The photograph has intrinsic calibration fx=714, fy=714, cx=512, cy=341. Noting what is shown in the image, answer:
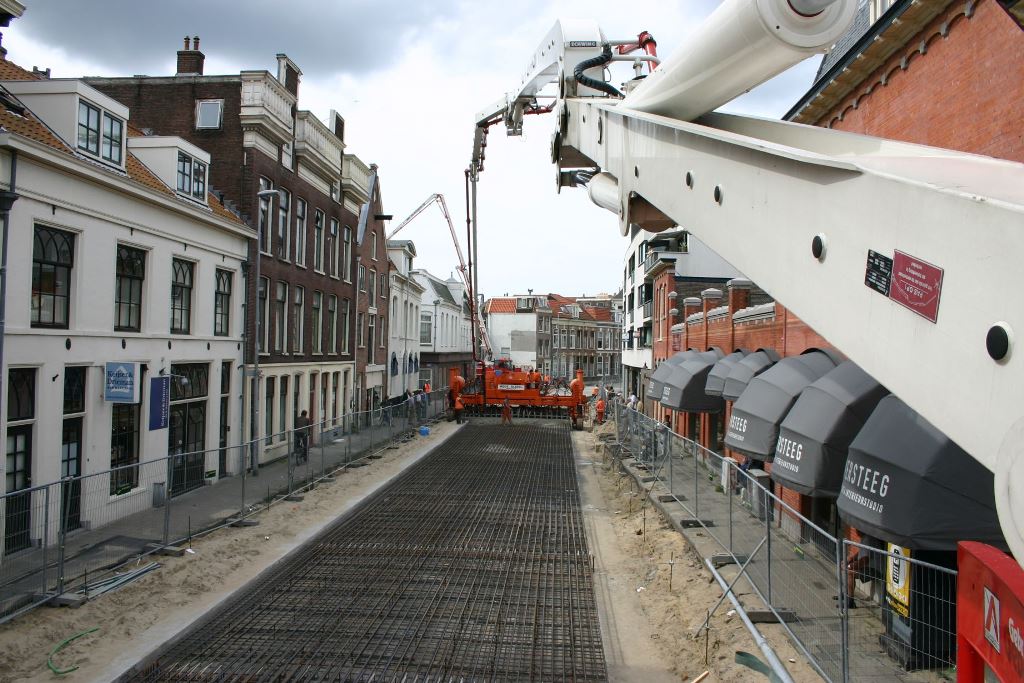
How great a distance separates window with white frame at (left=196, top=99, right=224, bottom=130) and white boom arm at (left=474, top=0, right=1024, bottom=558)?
1861cm

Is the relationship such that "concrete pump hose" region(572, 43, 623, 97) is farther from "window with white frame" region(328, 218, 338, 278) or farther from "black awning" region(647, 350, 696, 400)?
"window with white frame" region(328, 218, 338, 278)

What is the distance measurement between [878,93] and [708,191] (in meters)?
6.86

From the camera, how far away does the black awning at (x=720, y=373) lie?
1551 centimetres

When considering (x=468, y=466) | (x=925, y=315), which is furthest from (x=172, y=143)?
(x=925, y=315)

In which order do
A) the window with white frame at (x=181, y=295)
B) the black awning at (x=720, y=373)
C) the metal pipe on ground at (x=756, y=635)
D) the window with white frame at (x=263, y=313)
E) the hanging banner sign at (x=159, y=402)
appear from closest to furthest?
the metal pipe on ground at (x=756, y=635) < the black awning at (x=720, y=373) < the hanging banner sign at (x=159, y=402) < the window with white frame at (x=181, y=295) < the window with white frame at (x=263, y=313)

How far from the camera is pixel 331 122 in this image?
30172mm

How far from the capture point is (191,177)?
18.1m

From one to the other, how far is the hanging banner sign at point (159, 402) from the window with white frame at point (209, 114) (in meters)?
8.57

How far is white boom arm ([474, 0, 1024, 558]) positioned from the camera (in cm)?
243

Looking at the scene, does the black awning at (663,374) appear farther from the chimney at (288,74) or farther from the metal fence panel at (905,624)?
the chimney at (288,74)

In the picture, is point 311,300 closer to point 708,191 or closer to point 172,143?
point 172,143

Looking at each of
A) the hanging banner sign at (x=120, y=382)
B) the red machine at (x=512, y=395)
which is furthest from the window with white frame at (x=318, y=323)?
the hanging banner sign at (x=120, y=382)

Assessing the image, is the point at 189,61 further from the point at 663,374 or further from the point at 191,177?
the point at 663,374

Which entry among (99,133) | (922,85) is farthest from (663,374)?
(99,133)
